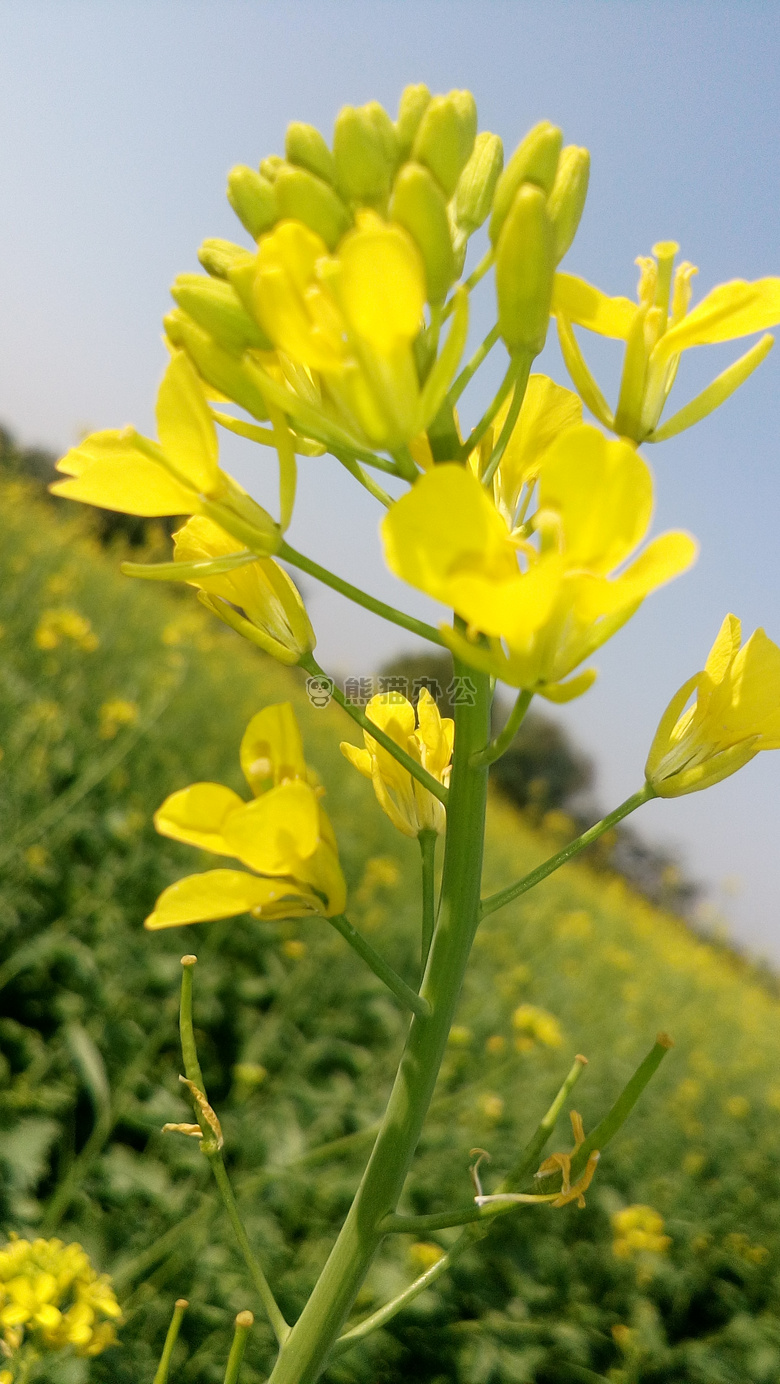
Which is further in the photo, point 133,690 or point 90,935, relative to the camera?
point 133,690

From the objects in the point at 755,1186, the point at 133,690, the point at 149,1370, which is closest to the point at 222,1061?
the point at 149,1370

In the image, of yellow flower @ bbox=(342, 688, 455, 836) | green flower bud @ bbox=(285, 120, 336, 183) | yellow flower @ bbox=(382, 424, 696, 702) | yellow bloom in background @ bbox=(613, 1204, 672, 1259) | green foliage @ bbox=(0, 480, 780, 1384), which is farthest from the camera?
yellow bloom in background @ bbox=(613, 1204, 672, 1259)

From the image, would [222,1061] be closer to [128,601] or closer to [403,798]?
[403,798]

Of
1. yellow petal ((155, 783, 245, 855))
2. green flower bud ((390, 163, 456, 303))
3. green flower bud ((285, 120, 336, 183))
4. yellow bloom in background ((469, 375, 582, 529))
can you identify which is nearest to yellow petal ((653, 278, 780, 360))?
yellow bloom in background ((469, 375, 582, 529))

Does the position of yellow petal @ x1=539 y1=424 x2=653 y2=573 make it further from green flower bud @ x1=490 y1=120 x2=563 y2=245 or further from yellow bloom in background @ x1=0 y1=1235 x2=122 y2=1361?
yellow bloom in background @ x1=0 y1=1235 x2=122 y2=1361

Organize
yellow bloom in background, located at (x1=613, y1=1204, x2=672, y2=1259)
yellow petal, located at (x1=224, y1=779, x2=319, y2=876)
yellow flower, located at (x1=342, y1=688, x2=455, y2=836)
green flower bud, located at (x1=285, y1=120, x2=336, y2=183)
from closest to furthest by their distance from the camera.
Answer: yellow petal, located at (x1=224, y1=779, x2=319, y2=876)
green flower bud, located at (x1=285, y1=120, x2=336, y2=183)
yellow flower, located at (x1=342, y1=688, x2=455, y2=836)
yellow bloom in background, located at (x1=613, y1=1204, x2=672, y2=1259)

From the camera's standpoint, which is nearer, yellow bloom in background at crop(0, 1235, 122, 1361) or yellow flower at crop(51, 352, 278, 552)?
yellow flower at crop(51, 352, 278, 552)
